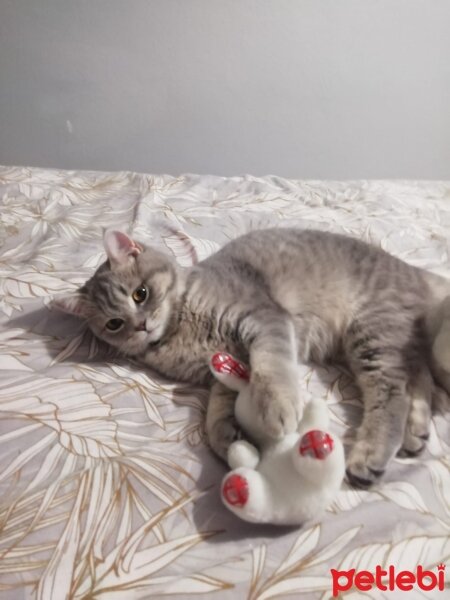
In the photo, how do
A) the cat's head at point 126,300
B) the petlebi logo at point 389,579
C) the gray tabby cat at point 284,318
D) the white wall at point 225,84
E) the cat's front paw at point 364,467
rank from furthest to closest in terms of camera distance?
1. the white wall at point 225,84
2. the cat's head at point 126,300
3. the gray tabby cat at point 284,318
4. the cat's front paw at point 364,467
5. the petlebi logo at point 389,579

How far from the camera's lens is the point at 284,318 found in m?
1.05

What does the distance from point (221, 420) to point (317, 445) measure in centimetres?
26

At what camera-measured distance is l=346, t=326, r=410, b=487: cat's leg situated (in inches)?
28.8

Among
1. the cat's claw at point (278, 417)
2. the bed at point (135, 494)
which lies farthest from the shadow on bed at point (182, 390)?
the cat's claw at point (278, 417)

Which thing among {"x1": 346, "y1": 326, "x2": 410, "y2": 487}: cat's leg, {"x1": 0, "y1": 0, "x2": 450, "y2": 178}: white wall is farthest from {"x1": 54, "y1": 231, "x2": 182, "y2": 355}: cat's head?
{"x1": 0, "y1": 0, "x2": 450, "y2": 178}: white wall

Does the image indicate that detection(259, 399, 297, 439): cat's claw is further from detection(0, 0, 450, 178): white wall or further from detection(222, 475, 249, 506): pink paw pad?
detection(0, 0, 450, 178): white wall

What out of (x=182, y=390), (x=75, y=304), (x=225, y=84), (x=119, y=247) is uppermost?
(x=225, y=84)

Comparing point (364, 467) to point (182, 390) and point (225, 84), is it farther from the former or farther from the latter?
point (225, 84)

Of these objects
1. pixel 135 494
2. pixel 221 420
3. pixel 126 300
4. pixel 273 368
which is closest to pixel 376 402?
pixel 273 368

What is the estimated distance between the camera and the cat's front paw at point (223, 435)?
734 mm

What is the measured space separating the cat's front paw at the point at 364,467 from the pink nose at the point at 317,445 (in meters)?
0.18

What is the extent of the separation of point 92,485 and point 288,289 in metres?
0.72

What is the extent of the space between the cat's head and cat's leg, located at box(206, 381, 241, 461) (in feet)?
0.78

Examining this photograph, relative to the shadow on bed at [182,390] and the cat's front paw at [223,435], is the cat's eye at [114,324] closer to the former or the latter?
the shadow on bed at [182,390]
